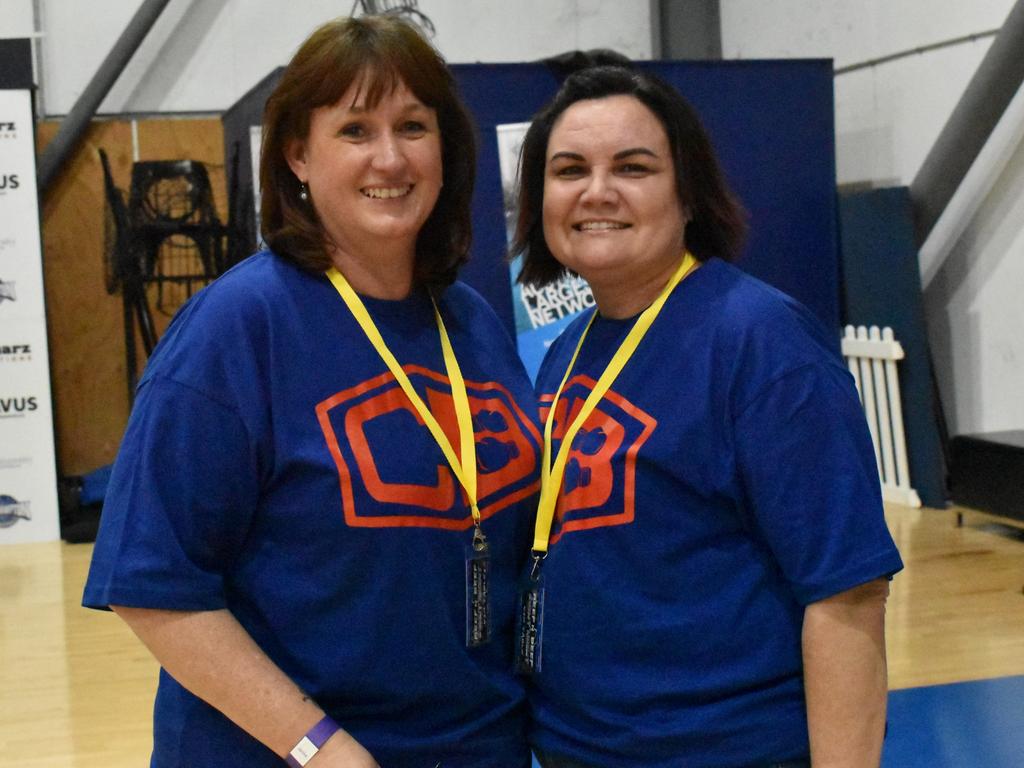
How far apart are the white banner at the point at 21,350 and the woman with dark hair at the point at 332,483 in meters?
5.44

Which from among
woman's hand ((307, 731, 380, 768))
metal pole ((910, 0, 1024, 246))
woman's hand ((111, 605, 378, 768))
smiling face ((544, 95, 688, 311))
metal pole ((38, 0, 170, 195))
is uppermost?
metal pole ((38, 0, 170, 195))

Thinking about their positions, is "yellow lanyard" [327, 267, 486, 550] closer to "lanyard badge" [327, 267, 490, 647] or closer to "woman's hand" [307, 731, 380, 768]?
"lanyard badge" [327, 267, 490, 647]

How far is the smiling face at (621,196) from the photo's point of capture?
1726 millimetres

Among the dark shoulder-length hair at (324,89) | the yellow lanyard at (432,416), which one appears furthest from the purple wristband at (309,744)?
the dark shoulder-length hair at (324,89)

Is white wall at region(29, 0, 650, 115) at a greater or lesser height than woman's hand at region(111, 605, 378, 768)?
greater

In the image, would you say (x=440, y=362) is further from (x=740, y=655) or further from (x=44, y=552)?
(x=44, y=552)

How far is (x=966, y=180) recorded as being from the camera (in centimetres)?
631

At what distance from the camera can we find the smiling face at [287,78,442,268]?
1619 mm

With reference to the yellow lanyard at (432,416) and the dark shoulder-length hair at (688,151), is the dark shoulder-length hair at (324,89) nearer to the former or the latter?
the yellow lanyard at (432,416)

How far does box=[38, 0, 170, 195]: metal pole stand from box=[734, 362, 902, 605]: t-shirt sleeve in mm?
7205

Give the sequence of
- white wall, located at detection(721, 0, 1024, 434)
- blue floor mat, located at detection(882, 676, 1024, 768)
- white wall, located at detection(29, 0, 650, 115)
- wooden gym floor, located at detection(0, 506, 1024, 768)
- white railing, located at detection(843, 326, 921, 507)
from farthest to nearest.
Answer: white wall, located at detection(29, 0, 650, 115)
white railing, located at detection(843, 326, 921, 507)
white wall, located at detection(721, 0, 1024, 434)
wooden gym floor, located at detection(0, 506, 1024, 768)
blue floor mat, located at detection(882, 676, 1024, 768)

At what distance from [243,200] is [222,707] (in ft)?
20.4

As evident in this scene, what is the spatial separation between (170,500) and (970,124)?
549 centimetres

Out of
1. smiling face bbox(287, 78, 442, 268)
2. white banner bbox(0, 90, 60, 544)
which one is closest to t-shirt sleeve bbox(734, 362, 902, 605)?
smiling face bbox(287, 78, 442, 268)
